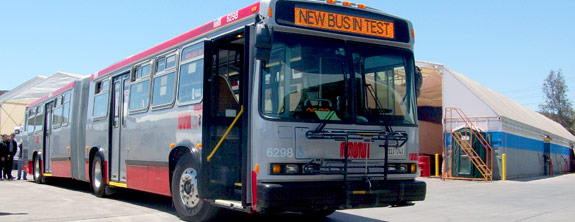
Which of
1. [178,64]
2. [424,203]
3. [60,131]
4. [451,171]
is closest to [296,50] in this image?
[178,64]

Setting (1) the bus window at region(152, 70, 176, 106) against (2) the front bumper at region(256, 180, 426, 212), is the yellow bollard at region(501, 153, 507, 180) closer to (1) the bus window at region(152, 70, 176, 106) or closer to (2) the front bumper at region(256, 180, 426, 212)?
(2) the front bumper at region(256, 180, 426, 212)

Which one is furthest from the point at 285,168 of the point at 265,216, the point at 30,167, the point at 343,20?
the point at 30,167

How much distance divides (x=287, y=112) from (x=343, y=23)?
5.28 feet

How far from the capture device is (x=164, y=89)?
9.80 metres

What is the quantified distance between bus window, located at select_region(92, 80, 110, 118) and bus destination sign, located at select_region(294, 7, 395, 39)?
661 centimetres

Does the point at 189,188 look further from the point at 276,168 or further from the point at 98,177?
the point at 98,177

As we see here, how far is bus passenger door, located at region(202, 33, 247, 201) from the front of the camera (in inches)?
317

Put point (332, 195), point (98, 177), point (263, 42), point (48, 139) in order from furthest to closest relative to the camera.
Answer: point (48, 139) < point (98, 177) < point (332, 195) < point (263, 42)

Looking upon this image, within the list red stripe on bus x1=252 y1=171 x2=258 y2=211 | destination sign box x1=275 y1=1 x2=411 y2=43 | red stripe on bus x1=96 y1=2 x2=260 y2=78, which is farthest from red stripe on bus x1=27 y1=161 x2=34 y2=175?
destination sign box x1=275 y1=1 x2=411 y2=43

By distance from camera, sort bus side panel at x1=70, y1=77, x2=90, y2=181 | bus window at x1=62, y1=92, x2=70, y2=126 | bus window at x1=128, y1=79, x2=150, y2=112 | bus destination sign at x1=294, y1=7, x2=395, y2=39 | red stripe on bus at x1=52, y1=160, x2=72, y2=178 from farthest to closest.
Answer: bus window at x1=62, y1=92, x2=70, y2=126 < red stripe on bus at x1=52, y1=160, x2=72, y2=178 < bus side panel at x1=70, y1=77, x2=90, y2=181 < bus window at x1=128, y1=79, x2=150, y2=112 < bus destination sign at x1=294, y1=7, x2=395, y2=39

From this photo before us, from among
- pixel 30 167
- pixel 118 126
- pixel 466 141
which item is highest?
pixel 118 126

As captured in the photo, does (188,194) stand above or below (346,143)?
below

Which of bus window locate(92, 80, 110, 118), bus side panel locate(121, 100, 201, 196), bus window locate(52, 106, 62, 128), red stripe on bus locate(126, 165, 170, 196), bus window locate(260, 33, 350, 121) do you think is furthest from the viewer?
bus window locate(52, 106, 62, 128)

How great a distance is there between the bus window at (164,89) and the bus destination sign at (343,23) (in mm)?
2938
